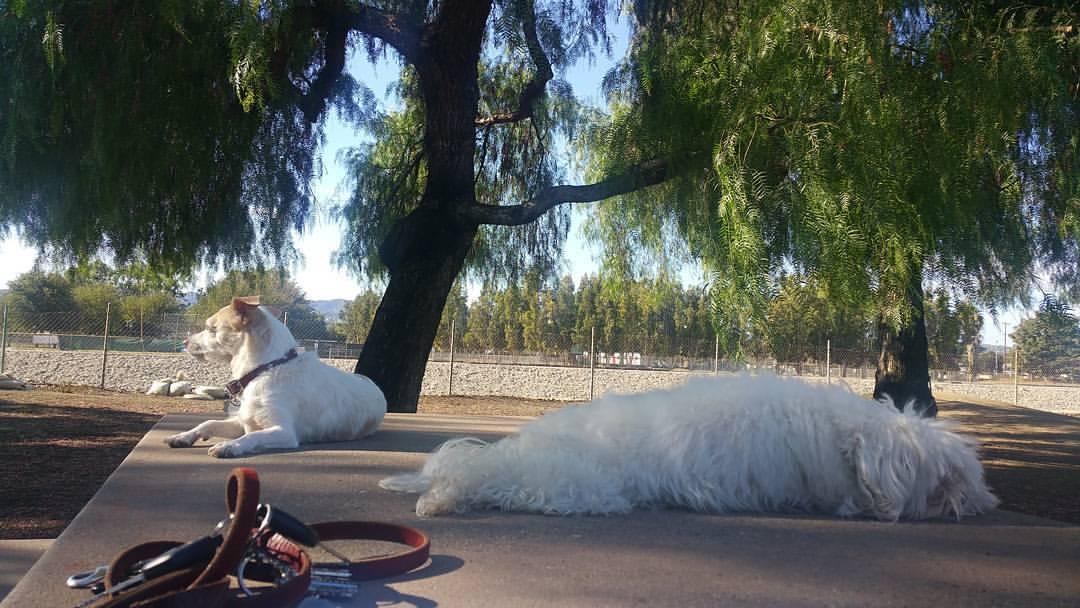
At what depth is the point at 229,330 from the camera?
4.50 meters

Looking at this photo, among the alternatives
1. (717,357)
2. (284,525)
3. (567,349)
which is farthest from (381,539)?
(567,349)

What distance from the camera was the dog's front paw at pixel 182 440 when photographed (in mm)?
4191

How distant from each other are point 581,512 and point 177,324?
25.1m

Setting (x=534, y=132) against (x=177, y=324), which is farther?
(x=177, y=324)

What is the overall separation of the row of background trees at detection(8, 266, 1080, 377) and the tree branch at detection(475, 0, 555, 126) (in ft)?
7.95

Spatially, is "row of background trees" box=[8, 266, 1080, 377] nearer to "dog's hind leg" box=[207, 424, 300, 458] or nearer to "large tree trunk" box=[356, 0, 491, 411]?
"dog's hind leg" box=[207, 424, 300, 458]

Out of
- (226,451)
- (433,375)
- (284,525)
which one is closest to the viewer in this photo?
(284,525)

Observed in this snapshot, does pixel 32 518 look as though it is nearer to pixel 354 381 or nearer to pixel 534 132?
pixel 354 381

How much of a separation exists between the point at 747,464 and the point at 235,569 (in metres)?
1.72

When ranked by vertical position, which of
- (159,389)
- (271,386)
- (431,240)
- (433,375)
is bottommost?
(159,389)

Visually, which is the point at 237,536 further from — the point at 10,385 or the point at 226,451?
the point at 10,385

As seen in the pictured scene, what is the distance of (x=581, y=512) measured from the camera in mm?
2512

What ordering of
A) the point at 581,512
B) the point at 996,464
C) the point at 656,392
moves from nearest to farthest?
the point at 581,512, the point at 656,392, the point at 996,464

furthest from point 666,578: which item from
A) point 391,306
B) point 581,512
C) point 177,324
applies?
point 177,324
